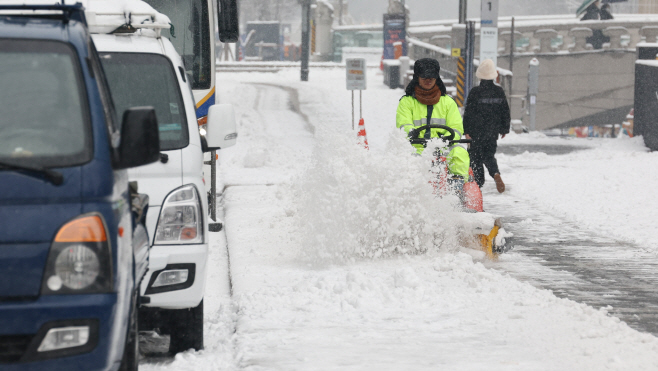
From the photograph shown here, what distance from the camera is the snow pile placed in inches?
322

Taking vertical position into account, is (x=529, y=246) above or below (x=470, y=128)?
below

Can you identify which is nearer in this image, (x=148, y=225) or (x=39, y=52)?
(x=39, y=52)

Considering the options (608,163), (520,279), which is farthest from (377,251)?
(608,163)

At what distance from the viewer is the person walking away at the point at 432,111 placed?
862 centimetres

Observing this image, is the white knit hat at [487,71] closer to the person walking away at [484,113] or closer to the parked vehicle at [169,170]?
the person walking away at [484,113]

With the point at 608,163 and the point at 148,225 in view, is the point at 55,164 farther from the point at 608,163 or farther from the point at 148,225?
the point at 608,163

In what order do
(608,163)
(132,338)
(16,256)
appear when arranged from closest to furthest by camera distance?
(16,256) → (132,338) → (608,163)

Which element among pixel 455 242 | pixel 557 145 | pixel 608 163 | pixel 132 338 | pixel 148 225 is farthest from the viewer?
pixel 557 145

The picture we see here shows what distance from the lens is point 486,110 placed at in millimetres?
12391

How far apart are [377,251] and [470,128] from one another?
4.62 meters

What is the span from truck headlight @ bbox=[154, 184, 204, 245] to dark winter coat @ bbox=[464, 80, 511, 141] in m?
7.35

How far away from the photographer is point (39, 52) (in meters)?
3.93

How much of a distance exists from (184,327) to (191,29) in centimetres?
703

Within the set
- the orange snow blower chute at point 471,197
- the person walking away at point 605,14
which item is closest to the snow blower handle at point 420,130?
the orange snow blower chute at point 471,197
